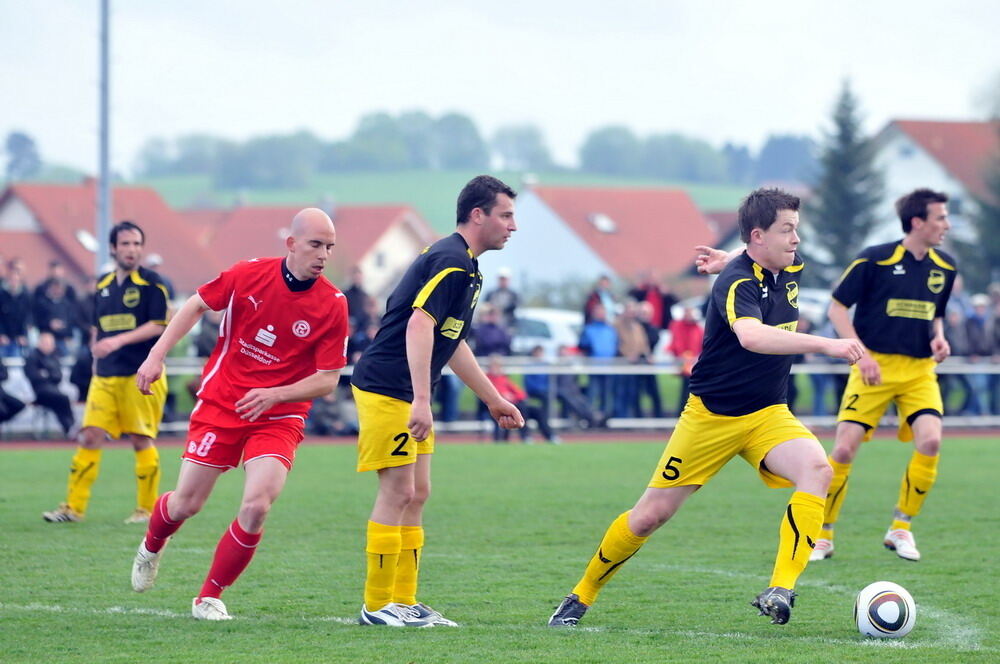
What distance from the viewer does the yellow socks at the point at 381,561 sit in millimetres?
6543

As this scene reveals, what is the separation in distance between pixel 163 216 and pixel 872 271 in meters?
62.4

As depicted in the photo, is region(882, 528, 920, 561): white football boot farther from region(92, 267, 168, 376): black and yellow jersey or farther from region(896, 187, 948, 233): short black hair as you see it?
region(92, 267, 168, 376): black and yellow jersey

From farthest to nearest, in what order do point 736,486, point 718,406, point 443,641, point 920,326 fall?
point 736,486
point 920,326
point 718,406
point 443,641

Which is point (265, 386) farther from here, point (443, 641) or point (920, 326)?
point (920, 326)

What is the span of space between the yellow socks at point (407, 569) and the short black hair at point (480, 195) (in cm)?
154

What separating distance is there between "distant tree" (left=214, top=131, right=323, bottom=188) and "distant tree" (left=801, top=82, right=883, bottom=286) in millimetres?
54642

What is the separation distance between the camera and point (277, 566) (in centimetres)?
843

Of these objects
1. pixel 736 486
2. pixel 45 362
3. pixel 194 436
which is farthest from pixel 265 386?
pixel 45 362

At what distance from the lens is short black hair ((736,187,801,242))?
6434mm

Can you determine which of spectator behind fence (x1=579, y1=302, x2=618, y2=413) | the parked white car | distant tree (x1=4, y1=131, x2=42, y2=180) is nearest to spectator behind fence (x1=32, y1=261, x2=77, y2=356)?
spectator behind fence (x1=579, y1=302, x2=618, y2=413)

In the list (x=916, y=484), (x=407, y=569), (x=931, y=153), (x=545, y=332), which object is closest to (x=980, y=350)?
(x=545, y=332)

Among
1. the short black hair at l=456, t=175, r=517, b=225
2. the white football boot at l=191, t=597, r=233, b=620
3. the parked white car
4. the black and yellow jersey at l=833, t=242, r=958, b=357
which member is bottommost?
the parked white car

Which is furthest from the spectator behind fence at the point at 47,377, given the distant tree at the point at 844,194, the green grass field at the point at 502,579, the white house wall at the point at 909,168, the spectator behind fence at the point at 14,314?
the white house wall at the point at 909,168

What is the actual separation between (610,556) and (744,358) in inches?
43.9
